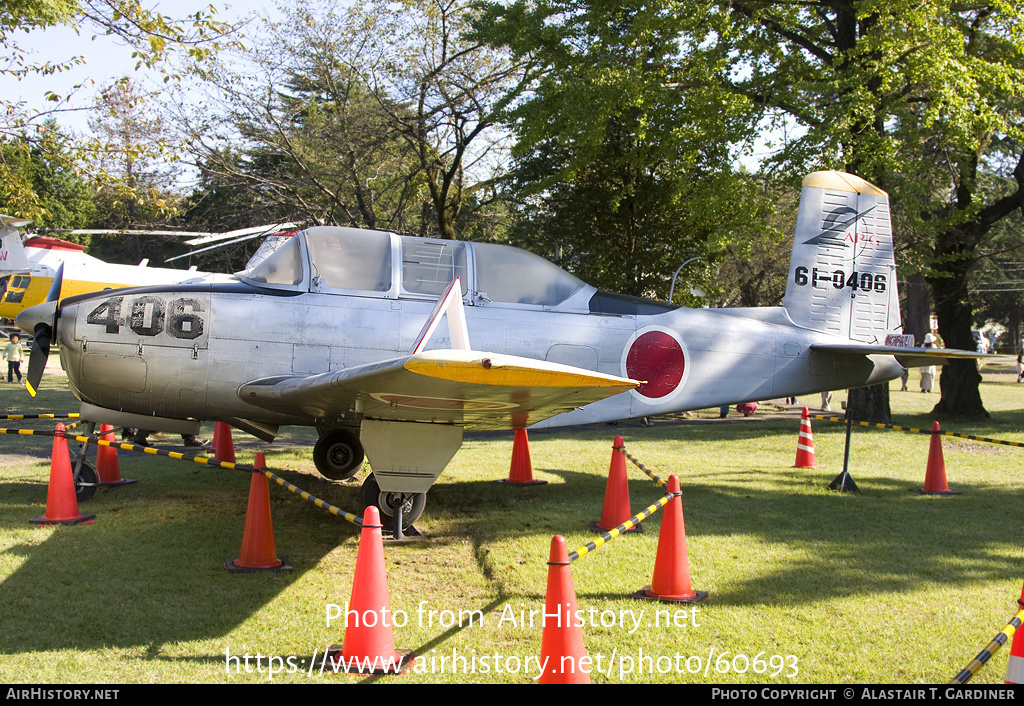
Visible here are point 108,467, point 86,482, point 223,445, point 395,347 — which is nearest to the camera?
point 395,347

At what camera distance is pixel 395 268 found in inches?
253

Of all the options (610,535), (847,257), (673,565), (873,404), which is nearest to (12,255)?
(847,257)

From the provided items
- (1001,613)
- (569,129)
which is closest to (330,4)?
(569,129)

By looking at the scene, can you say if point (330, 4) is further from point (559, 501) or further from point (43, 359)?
point (559, 501)

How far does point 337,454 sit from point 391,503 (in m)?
1.96

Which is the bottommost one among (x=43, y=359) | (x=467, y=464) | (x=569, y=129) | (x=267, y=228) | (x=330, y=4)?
(x=467, y=464)

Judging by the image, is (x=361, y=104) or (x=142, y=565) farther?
(x=361, y=104)

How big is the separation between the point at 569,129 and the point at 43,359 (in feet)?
32.0

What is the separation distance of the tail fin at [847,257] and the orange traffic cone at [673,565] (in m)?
4.58

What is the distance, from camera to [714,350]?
7410 mm

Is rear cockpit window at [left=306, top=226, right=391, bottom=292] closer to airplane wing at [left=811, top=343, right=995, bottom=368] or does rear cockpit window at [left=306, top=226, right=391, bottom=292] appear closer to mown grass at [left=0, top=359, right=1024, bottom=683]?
mown grass at [left=0, top=359, right=1024, bottom=683]

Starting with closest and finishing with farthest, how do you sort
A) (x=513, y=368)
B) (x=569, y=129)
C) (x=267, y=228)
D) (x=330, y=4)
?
(x=513, y=368) < (x=569, y=129) < (x=267, y=228) < (x=330, y=4)

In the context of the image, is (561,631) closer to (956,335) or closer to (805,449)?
(805,449)

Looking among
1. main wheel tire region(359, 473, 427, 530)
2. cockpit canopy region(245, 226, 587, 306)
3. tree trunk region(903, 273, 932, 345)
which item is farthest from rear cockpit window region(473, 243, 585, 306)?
tree trunk region(903, 273, 932, 345)
